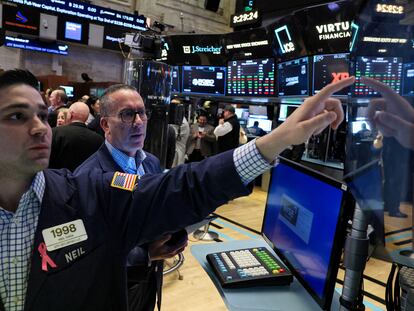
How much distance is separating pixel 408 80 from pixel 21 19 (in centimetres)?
918

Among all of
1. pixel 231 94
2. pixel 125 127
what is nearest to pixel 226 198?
pixel 125 127

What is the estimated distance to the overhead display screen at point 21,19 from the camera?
26.3 feet

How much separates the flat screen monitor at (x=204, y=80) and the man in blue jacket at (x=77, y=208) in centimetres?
504

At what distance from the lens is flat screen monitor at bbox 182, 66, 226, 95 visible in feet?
19.8

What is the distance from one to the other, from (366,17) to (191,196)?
22.5 inches

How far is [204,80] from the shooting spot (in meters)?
6.26

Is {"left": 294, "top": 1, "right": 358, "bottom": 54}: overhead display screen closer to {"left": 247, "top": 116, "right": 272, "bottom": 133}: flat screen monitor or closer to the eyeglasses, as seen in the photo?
the eyeglasses

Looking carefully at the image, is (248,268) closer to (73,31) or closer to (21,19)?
(21,19)

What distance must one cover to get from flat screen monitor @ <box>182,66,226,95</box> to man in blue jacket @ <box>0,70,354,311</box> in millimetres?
5041

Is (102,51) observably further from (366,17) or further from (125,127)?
(366,17)

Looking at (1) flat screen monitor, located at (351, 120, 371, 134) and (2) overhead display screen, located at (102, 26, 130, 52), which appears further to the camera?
(2) overhead display screen, located at (102, 26, 130, 52)

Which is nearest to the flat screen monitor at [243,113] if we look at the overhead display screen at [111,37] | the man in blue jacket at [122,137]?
the overhead display screen at [111,37]

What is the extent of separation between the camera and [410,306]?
2.63ft

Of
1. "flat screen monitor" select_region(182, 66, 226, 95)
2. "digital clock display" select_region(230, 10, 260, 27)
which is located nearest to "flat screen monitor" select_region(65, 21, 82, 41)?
"flat screen monitor" select_region(182, 66, 226, 95)
